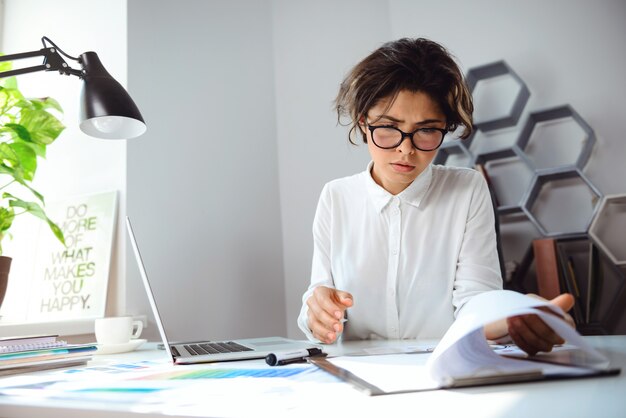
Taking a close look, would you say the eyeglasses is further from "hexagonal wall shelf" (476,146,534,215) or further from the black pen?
"hexagonal wall shelf" (476,146,534,215)

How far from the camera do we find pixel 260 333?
2.31m

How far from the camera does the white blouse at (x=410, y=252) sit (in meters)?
1.47

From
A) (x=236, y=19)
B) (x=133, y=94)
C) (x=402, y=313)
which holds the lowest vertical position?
(x=402, y=313)

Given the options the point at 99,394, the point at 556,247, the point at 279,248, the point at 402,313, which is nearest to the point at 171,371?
the point at 99,394

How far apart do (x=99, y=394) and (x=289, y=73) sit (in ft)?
7.40

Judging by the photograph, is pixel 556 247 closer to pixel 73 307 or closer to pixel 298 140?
pixel 298 140

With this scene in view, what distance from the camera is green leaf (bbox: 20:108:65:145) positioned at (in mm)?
1640

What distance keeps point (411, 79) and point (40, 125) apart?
46.4 inches

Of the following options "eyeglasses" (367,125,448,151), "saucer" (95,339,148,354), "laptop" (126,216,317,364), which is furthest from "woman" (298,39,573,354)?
"saucer" (95,339,148,354)

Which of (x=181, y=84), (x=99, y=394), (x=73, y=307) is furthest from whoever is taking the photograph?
(x=181, y=84)

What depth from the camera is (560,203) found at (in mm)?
2338

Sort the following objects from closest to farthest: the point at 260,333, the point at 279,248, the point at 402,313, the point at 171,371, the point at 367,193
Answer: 1. the point at 171,371
2. the point at 402,313
3. the point at 367,193
4. the point at 260,333
5. the point at 279,248

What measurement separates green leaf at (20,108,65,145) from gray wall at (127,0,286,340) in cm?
25

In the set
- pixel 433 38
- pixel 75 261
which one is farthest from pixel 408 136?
pixel 433 38
